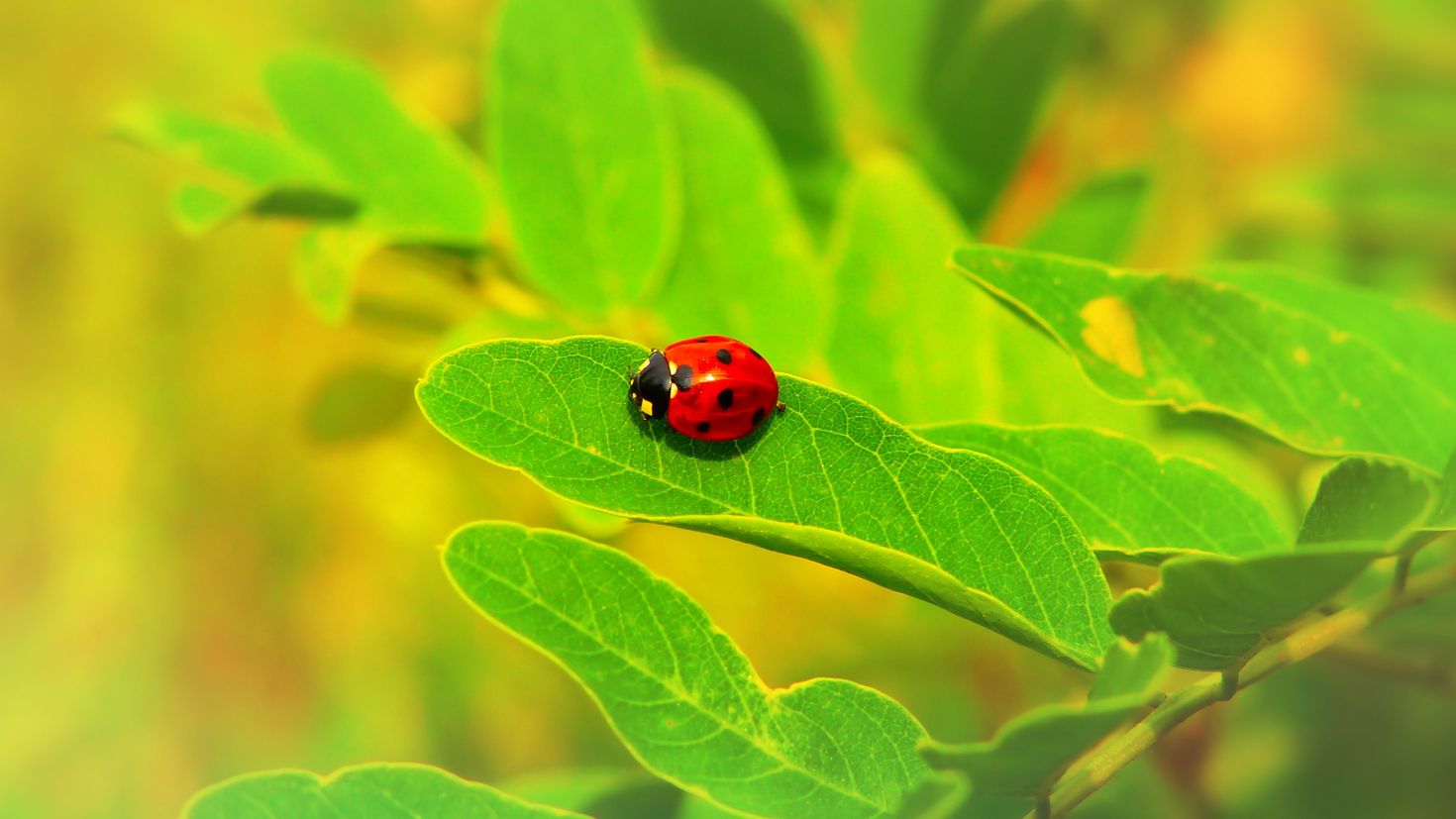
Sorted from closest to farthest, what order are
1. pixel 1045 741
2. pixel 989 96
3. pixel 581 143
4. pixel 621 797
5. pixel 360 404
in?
pixel 1045 741, pixel 621 797, pixel 581 143, pixel 989 96, pixel 360 404

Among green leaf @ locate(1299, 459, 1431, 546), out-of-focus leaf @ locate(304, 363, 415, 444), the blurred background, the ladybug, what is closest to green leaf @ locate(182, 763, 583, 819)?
the ladybug

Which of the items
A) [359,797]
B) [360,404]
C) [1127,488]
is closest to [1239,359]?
[1127,488]

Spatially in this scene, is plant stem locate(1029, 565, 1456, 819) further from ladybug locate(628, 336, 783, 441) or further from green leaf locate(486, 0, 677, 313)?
green leaf locate(486, 0, 677, 313)

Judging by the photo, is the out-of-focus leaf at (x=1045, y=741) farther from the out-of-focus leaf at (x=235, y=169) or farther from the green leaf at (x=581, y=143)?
the out-of-focus leaf at (x=235, y=169)

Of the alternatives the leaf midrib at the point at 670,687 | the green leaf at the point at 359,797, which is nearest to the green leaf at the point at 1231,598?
the leaf midrib at the point at 670,687

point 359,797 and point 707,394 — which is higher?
point 707,394

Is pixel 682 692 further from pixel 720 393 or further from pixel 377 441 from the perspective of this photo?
pixel 377 441
